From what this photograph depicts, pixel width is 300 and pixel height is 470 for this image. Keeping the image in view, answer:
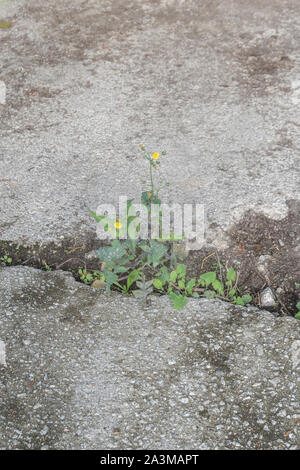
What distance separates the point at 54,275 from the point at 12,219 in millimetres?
534

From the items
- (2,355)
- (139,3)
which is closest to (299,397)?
(2,355)

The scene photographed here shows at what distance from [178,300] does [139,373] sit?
1.44 ft

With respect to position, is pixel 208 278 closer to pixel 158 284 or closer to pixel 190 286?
pixel 190 286

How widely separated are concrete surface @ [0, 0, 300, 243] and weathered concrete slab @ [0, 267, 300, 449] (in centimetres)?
57

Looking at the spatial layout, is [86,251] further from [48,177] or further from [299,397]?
[299,397]

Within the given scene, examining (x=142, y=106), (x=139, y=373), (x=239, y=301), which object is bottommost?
(x=139, y=373)

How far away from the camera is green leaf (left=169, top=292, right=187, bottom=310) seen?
93.9 inches

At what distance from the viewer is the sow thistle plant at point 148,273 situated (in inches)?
95.6

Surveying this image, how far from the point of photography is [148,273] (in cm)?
257

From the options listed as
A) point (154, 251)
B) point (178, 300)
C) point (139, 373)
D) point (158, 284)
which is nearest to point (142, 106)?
point (154, 251)

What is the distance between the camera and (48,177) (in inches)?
125

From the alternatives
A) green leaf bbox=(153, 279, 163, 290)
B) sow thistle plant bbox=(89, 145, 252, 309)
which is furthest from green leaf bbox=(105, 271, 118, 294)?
green leaf bbox=(153, 279, 163, 290)

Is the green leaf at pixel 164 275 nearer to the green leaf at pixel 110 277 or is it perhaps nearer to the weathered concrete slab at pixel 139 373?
the weathered concrete slab at pixel 139 373
